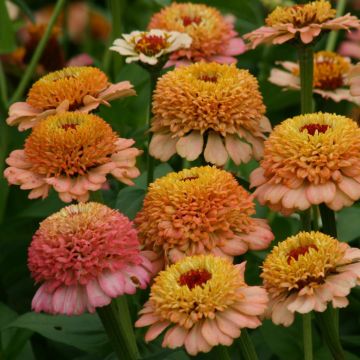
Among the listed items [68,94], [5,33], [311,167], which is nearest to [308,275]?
[311,167]

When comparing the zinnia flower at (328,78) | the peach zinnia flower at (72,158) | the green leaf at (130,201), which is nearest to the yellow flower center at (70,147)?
the peach zinnia flower at (72,158)

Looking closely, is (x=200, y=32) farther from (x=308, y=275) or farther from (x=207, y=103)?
(x=308, y=275)

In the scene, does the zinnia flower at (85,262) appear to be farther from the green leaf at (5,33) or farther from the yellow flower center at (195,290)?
the green leaf at (5,33)

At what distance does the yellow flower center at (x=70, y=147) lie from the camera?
845 mm

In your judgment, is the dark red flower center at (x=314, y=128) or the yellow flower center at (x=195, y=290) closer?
the yellow flower center at (x=195, y=290)

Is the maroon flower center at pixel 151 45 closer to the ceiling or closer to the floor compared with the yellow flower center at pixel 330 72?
closer to the ceiling

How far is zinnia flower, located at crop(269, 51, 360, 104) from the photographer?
1.10 m

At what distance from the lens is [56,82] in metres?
0.93

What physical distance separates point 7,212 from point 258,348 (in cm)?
38

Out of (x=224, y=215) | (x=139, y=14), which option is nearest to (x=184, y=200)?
(x=224, y=215)

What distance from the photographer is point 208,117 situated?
883mm

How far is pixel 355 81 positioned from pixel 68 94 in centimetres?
27

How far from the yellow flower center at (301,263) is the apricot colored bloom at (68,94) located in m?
0.26

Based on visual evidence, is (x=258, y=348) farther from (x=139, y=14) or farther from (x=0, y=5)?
(x=139, y=14)
